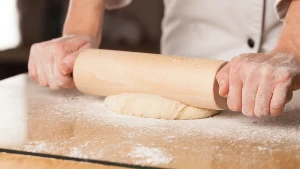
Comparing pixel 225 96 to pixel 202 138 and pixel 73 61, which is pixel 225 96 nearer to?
pixel 202 138

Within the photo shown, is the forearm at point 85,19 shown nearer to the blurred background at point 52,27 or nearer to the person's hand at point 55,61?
the person's hand at point 55,61

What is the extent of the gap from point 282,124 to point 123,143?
35 centimetres

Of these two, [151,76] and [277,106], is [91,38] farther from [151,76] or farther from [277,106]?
[277,106]

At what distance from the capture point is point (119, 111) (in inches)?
46.9

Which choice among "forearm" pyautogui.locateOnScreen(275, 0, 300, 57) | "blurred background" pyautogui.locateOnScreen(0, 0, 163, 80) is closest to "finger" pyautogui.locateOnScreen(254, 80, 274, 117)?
"forearm" pyautogui.locateOnScreen(275, 0, 300, 57)

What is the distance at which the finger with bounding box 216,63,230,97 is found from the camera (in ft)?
3.52

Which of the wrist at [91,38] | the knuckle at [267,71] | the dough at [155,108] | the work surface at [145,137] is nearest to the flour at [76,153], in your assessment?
the work surface at [145,137]

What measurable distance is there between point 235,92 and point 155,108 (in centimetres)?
19

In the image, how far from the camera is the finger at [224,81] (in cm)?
107

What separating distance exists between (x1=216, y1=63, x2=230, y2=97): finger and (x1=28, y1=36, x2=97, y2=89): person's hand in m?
0.40

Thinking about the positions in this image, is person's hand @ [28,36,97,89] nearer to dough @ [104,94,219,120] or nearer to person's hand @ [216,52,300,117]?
dough @ [104,94,219,120]

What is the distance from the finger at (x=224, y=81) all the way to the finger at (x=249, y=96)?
4cm

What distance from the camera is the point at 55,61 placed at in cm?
134

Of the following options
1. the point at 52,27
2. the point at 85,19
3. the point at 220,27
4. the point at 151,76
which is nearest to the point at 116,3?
the point at 85,19
